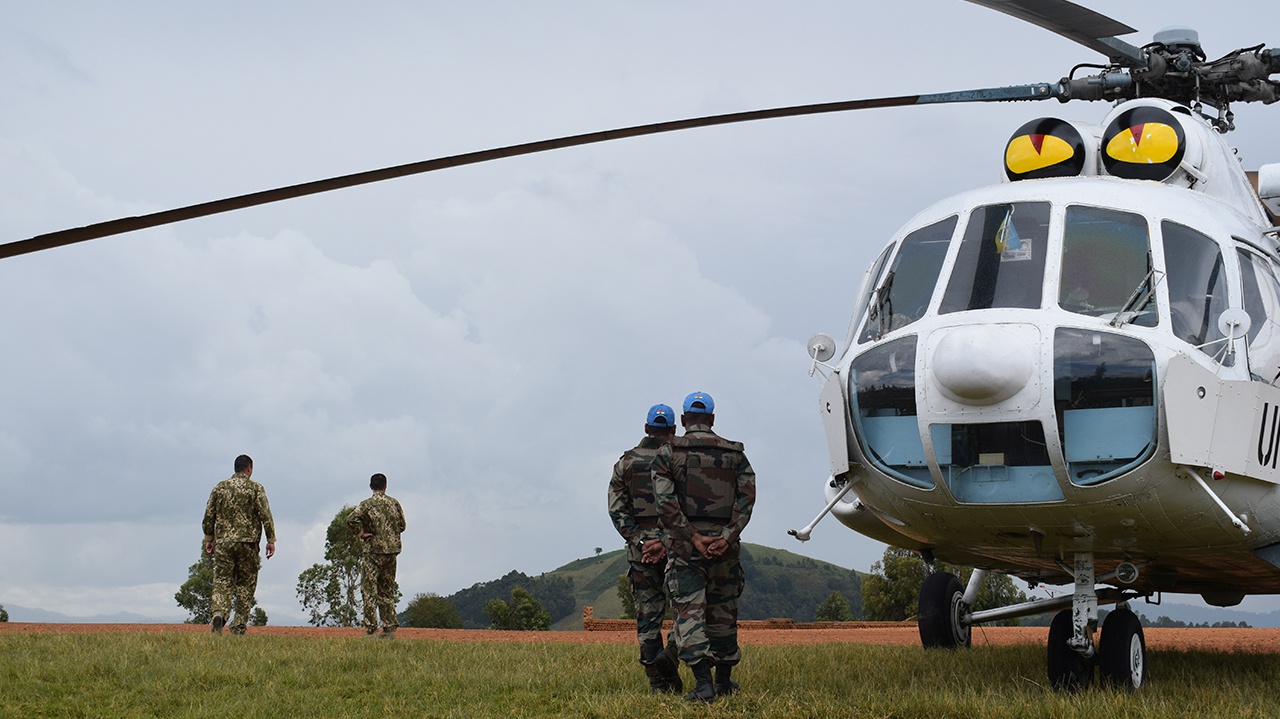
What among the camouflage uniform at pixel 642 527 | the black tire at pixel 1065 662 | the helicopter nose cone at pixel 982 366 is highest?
the helicopter nose cone at pixel 982 366

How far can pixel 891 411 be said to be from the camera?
25.5 feet

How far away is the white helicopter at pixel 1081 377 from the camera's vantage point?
7.21 metres

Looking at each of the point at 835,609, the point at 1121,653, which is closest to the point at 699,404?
the point at 1121,653

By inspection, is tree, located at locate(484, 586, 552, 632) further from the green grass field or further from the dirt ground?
the green grass field

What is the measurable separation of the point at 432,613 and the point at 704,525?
88.0 ft

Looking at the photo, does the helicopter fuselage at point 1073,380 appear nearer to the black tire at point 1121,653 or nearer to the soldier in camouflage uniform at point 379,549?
the black tire at point 1121,653

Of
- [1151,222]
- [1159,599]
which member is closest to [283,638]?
[1159,599]

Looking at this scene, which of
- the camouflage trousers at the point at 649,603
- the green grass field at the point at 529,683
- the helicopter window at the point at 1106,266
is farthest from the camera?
the camouflage trousers at the point at 649,603

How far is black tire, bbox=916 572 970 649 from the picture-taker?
36.2 feet

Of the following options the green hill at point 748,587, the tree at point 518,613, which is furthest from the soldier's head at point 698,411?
the green hill at point 748,587

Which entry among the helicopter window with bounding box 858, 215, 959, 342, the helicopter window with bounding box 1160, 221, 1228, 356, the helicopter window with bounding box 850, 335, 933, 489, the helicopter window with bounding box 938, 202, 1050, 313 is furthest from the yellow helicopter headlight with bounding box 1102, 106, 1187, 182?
the helicopter window with bounding box 850, 335, 933, 489

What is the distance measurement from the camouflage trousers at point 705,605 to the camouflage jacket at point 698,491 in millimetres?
109

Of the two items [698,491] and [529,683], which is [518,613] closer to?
[529,683]

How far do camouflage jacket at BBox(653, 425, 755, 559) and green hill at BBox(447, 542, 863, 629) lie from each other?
47.7 metres
